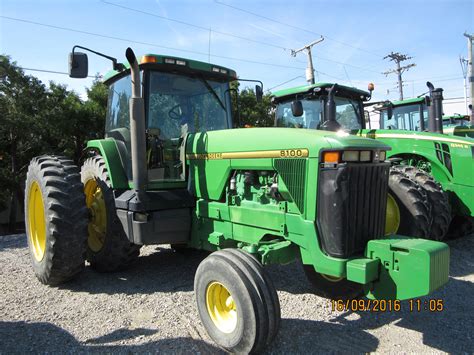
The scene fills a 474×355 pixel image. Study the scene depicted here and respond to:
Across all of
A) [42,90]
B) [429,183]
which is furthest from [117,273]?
Answer: [42,90]

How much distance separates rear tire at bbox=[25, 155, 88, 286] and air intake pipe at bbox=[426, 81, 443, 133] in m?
5.17

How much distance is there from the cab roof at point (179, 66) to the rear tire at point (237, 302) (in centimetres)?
208

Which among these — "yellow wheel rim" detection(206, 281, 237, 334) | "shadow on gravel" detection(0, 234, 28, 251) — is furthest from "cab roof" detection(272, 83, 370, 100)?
"shadow on gravel" detection(0, 234, 28, 251)

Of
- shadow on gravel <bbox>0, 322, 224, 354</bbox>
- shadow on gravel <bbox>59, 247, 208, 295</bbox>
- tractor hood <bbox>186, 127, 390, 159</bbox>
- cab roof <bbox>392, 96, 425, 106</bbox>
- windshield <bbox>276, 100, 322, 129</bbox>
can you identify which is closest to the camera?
tractor hood <bbox>186, 127, 390, 159</bbox>

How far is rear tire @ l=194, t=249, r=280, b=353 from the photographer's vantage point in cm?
265

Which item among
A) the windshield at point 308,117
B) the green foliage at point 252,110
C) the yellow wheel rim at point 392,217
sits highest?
the green foliage at point 252,110

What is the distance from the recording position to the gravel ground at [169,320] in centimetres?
296

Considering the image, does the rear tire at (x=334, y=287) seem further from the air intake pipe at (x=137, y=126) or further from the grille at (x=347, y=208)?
the air intake pipe at (x=137, y=126)

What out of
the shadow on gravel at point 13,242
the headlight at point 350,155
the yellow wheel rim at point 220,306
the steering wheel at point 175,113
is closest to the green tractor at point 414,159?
the steering wheel at point 175,113

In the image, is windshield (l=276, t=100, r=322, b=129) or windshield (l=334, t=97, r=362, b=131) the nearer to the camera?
windshield (l=276, t=100, r=322, b=129)

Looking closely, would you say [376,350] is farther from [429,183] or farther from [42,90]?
[42,90]

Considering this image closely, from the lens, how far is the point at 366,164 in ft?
9.42

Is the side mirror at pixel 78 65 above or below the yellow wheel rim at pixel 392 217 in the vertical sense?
above

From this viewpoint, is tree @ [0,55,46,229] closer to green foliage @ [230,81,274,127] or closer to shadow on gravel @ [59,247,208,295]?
green foliage @ [230,81,274,127]
